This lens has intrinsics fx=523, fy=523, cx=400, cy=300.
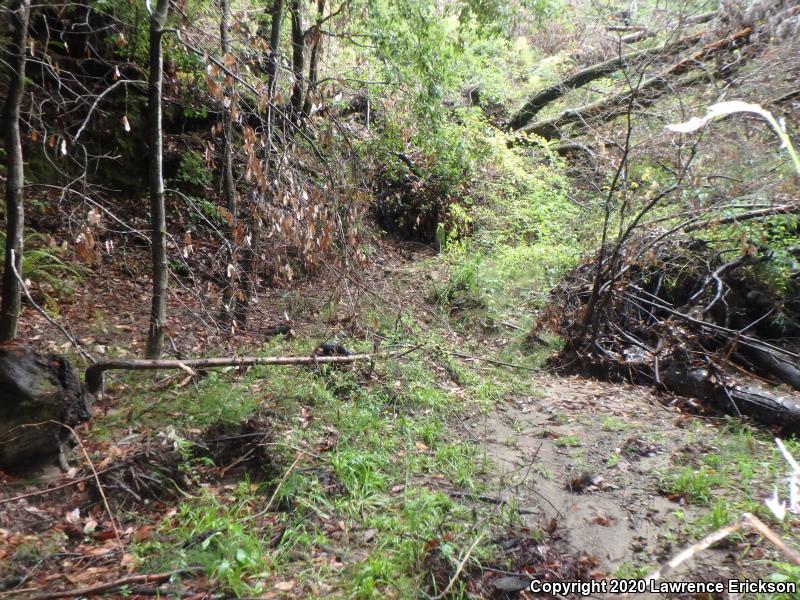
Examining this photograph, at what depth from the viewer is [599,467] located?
4.36 metres

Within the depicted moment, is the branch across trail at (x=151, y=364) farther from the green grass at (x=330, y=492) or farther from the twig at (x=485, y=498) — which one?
the twig at (x=485, y=498)

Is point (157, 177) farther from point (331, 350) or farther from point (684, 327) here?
point (684, 327)

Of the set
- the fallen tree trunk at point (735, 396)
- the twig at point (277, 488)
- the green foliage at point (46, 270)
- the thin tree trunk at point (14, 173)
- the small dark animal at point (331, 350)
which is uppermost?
the thin tree trunk at point (14, 173)

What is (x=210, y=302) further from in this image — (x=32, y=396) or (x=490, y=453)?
(x=490, y=453)

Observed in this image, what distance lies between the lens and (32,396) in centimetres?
335

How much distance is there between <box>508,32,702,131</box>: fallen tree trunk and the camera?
21.7 feet

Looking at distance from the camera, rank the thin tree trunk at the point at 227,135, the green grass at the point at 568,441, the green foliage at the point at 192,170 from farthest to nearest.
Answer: the green foliage at the point at 192,170
the thin tree trunk at the point at 227,135
the green grass at the point at 568,441

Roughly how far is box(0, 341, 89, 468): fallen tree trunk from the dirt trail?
3.08m

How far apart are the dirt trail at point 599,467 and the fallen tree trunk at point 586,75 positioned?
4.01 meters

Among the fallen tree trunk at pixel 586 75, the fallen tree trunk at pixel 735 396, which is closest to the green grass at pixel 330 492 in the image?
the fallen tree trunk at pixel 735 396

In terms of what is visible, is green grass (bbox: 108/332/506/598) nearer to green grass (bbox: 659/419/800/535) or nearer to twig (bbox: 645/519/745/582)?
green grass (bbox: 659/419/800/535)

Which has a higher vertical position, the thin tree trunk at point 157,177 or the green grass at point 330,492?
the thin tree trunk at point 157,177

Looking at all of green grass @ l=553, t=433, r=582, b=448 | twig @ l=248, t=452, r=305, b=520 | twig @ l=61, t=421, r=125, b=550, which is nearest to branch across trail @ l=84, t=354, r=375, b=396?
twig @ l=61, t=421, r=125, b=550

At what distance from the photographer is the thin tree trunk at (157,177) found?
4.06m
